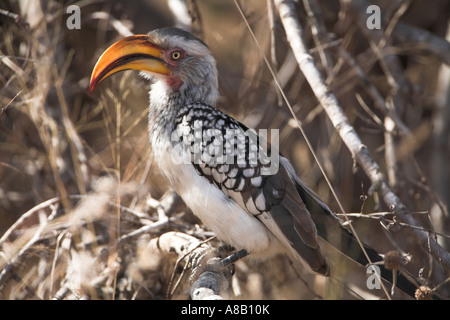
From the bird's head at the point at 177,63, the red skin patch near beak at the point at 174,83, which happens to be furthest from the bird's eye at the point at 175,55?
the red skin patch near beak at the point at 174,83

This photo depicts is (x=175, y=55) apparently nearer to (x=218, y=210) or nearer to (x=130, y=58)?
(x=130, y=58)

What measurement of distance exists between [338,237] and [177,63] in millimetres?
1149

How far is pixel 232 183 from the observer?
220cm

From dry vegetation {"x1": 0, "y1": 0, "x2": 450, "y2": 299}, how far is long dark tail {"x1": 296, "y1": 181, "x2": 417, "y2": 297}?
95 mm

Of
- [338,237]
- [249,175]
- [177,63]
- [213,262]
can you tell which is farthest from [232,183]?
[177,63]

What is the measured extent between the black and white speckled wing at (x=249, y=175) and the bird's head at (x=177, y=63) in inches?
8.5

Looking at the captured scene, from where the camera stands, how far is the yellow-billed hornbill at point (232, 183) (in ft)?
6.98

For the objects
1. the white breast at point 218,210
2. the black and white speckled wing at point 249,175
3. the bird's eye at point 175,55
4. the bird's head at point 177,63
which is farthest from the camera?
Answer: the bird's eye at point 175,55

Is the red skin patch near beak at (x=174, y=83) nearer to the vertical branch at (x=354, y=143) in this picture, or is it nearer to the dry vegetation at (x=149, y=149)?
the dry vegetation at (x=149, y=149)

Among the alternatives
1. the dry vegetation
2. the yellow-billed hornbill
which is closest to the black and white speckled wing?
the yellow-billed hornbill

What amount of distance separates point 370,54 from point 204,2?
4.74 ft

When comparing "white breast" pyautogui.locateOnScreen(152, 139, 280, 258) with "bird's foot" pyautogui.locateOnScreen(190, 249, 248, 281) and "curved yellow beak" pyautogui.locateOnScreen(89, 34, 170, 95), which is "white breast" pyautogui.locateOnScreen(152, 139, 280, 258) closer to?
"bird's foot" pyautogui.locateOnScreen(190, 249, 248, 281)

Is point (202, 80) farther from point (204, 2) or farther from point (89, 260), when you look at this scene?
point (204, 2)
